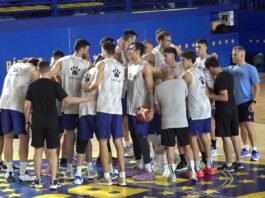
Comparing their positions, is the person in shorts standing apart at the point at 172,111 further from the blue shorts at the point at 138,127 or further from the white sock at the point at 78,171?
the white sock at the point at 78,171

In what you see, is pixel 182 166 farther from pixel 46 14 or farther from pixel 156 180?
pixel 46 14

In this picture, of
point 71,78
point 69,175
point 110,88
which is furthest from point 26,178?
point 110,88

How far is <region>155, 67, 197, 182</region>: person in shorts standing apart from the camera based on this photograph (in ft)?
33.4

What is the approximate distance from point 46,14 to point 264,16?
712 centimetres

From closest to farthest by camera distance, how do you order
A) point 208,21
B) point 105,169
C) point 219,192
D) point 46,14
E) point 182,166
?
point 219,192 → point 105,169 → point 182,166 → point 46,14 → point 208,21

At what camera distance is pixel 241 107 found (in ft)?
38.5

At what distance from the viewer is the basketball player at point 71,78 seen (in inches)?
423

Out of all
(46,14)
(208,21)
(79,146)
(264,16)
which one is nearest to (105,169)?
(79,146)

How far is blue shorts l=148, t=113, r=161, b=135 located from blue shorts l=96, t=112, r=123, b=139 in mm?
Result: 907

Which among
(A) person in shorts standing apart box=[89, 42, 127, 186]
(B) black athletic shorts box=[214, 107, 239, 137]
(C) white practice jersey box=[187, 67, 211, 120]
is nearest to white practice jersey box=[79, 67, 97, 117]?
(A) person in shorts standing apart box=[89, 42, 127, 186]

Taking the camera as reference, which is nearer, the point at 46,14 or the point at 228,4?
the point at 46,14

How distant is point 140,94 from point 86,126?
931 mm

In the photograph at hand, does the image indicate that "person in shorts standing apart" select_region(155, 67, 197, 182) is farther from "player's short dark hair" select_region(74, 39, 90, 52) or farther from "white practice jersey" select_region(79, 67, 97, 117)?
"player's short dark hair" select_region(74, 39, 90, 52)

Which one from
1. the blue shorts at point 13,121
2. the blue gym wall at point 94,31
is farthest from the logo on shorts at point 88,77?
the blue gym wall at point 94,31
